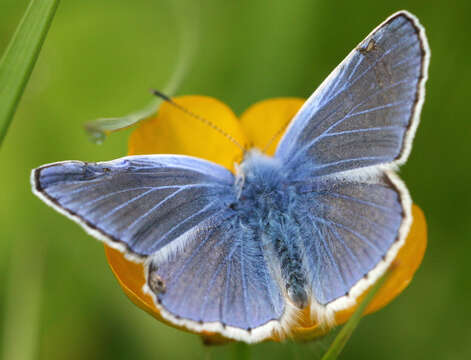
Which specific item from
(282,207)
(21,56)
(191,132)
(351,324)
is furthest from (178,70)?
(351,324)

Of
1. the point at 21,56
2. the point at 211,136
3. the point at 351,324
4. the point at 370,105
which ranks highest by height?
the point at 21,56

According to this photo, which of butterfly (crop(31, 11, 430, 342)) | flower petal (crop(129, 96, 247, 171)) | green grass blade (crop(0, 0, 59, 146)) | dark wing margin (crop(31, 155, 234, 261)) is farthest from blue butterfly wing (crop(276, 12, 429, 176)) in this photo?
green grass blade (crop(0, 0, 59, 146))

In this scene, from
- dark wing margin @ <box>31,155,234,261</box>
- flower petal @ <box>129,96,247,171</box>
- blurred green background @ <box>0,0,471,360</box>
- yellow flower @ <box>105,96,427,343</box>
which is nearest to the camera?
dark wing margin @ <box>31,155,234,261</box>

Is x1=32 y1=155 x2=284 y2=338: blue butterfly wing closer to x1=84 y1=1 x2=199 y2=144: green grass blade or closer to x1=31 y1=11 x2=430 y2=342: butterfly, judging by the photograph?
x1=31 y1=11 x2=430 y2=342: butterfly

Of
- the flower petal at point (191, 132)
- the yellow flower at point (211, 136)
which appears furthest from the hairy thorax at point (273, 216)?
the flower petal at point (191, 132)

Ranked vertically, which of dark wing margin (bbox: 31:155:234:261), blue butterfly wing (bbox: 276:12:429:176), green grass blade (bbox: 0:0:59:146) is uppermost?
green grass blade (bbox: 0:0:59:146)

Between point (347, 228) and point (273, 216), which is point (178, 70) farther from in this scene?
point (347, 228)

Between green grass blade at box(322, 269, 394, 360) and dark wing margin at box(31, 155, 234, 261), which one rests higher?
dark wing margin at box(31, 155, 234, 261)
